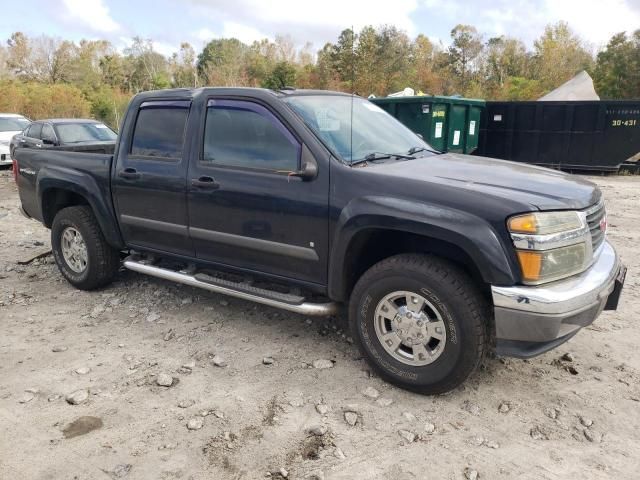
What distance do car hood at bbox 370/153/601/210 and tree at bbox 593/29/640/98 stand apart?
29553 millimetres

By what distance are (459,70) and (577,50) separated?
28.6 ft

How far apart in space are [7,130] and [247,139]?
14.6 metres

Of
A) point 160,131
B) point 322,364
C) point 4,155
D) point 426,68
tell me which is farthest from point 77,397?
point 426,68

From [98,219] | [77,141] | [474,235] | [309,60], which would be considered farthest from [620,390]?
[309,60]

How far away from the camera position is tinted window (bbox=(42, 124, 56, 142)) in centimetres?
1202

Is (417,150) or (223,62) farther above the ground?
(223,62)

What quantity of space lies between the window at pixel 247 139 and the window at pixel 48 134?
373 inches

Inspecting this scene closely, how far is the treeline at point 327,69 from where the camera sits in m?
28.5

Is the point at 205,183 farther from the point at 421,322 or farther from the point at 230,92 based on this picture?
the point at 421,322

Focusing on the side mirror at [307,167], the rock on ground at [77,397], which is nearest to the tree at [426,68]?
the side mirror at [307,167]

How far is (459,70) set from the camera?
1702 inches

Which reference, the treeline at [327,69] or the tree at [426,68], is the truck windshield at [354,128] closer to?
the treeline at [327,69]

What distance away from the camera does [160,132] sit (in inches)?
169

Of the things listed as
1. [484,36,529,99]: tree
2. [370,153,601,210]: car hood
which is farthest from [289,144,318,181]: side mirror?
[484,36,529,99]: tree
